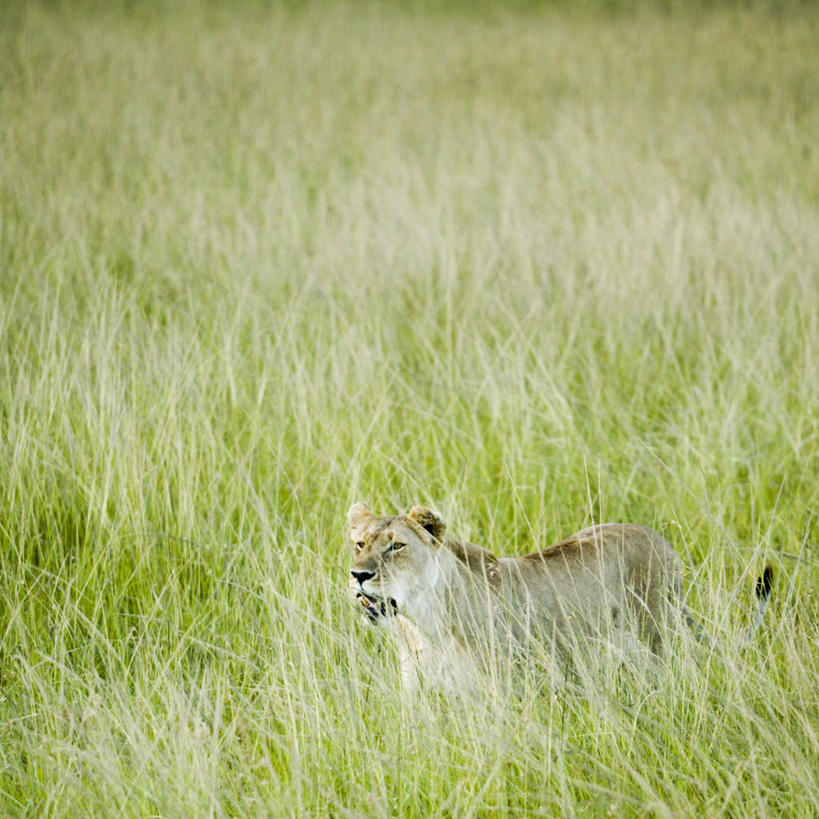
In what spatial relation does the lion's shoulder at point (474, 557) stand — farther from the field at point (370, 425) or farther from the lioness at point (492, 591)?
the field at point (370, 425)

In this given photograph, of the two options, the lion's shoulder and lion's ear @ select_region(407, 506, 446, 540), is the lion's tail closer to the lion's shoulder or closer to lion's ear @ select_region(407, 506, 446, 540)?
the lion's shoulder

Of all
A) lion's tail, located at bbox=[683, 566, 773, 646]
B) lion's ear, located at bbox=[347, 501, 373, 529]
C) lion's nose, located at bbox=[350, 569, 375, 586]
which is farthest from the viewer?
lion's ear, located at bbox=[347, 501, 373, 529]

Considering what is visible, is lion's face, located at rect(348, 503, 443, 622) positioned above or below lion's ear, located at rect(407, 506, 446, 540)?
below

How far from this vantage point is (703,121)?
9867 mm

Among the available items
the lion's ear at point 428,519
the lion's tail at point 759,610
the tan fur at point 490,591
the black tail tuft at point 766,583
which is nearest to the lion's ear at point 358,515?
the tan fur at point 490,591

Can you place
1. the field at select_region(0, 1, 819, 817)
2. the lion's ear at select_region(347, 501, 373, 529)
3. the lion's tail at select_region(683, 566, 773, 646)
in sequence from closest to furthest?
the field at select_region(0, 1, 819, 817)
the lion's tail at select_region(683, 566, 773, 646)
the lion's ear at select_region(347, 501, 373, 529)

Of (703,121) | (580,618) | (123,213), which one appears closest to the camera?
(580,618)

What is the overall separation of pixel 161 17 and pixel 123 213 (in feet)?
28.8

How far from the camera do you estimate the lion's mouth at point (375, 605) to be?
8.61ft

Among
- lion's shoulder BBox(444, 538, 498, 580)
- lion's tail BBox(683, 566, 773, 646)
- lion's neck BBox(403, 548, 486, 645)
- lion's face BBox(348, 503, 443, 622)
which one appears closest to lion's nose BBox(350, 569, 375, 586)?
lion's face BBox(348, 503, 443, 622)

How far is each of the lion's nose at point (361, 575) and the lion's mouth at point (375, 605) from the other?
0.10 ft

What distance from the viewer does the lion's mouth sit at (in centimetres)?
262

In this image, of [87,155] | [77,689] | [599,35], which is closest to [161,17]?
[599,35]

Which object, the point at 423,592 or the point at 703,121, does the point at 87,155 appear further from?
the point at 423,592
